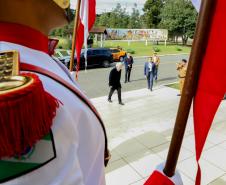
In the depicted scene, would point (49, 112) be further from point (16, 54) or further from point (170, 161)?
point (170, 161)

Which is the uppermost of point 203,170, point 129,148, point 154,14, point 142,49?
point 154,14

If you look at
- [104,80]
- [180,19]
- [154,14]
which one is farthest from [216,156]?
[154,14]

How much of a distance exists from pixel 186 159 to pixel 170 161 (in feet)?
13.7

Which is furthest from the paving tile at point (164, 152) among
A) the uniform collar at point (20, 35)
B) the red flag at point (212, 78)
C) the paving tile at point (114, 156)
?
the uniform collar at point (20, 35)

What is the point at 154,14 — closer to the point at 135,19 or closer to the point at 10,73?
the point at 135,19

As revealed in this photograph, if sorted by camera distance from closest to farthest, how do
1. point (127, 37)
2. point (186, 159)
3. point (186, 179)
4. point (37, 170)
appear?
point (37, 170)
point (186, 179)
point (186, 159)
point (127, 37)

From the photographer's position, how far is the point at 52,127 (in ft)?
2.34

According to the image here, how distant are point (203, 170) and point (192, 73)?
13.5 feet

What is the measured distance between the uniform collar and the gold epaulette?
0.26 ft

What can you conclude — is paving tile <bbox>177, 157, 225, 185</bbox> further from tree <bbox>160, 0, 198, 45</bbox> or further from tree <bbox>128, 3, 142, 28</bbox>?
tree <bbox>128, 3, 142, 28</bbox>

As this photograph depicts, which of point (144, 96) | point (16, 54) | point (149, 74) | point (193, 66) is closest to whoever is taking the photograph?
point (16, 54)

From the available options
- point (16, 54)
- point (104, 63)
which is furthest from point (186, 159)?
point (104, 63)

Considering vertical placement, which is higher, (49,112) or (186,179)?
(49,112)

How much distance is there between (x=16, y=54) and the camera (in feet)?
2.63
